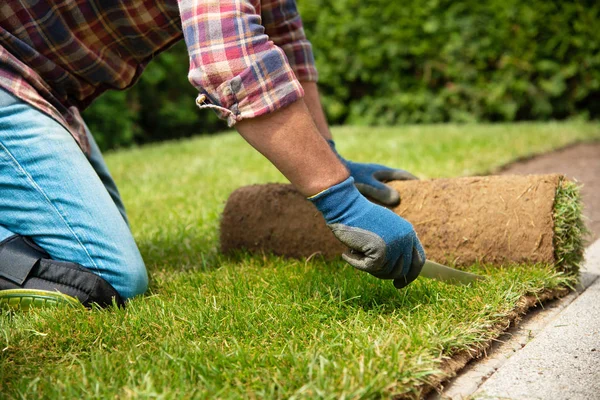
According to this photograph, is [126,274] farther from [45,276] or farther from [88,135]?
[88,135]

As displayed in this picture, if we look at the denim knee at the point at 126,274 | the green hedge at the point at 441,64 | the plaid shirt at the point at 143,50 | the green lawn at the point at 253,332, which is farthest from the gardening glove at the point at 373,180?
the green hedge at the point at 441,64

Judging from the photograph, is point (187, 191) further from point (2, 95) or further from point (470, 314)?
point (470, 314)

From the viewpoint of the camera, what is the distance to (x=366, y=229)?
5.68 ft

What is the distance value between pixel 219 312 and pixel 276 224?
72cm

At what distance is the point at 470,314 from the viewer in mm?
1896

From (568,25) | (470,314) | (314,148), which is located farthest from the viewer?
(568,25)

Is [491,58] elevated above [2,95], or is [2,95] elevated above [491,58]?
[2,95]

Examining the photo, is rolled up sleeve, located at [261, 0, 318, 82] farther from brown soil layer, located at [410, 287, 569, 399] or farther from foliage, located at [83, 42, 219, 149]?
foliage, located at [83, 42, 219, 149]

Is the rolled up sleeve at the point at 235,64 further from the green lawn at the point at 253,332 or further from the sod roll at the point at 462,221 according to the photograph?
the sod roll at the point at 462,221

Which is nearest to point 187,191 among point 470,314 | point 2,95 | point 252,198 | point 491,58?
point 252,198

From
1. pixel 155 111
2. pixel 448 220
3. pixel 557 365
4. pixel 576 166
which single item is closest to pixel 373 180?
pixel 448 220

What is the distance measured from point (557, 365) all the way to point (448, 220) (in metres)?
0.81

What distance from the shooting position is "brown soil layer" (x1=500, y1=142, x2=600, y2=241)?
3.93 m

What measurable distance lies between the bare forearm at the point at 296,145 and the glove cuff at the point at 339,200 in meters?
0.02
